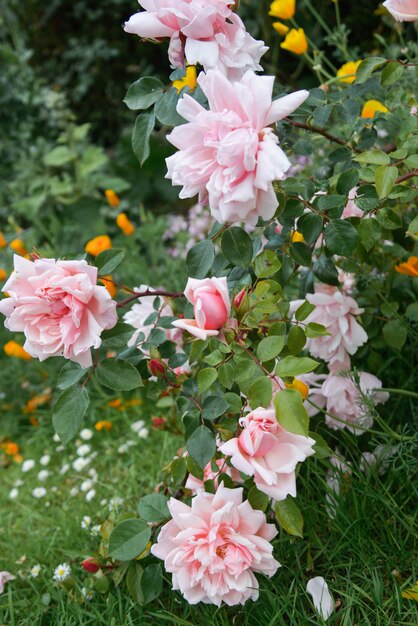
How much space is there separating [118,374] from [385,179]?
1.75 feet

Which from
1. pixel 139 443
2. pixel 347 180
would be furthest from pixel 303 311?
pixel 139 443

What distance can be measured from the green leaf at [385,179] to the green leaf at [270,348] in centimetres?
30

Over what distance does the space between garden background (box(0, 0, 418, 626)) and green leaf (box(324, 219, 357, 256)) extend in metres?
A: 0.07

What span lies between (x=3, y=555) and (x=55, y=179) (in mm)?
2252

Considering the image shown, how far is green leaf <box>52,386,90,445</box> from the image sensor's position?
113cm

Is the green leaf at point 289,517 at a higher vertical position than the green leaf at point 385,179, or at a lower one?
lower

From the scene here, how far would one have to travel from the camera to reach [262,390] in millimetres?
972

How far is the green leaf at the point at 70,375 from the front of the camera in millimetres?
1161

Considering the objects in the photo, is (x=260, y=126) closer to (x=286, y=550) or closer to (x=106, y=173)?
(x=286, y=550)

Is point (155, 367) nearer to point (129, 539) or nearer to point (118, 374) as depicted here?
point (118, 374)

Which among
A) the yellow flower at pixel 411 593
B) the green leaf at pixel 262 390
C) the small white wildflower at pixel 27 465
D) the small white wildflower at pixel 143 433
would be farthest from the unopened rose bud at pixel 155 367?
the small white wildflower at pixel 27 465

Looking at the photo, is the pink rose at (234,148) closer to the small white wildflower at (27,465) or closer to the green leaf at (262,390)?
the green leaf at (262,390)

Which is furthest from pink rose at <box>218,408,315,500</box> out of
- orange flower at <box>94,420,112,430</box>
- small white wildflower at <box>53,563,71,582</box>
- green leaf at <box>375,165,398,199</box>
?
orange flower at <box>94,420,112,430</box>

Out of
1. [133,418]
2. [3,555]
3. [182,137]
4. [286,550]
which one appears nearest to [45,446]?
[133,418]
